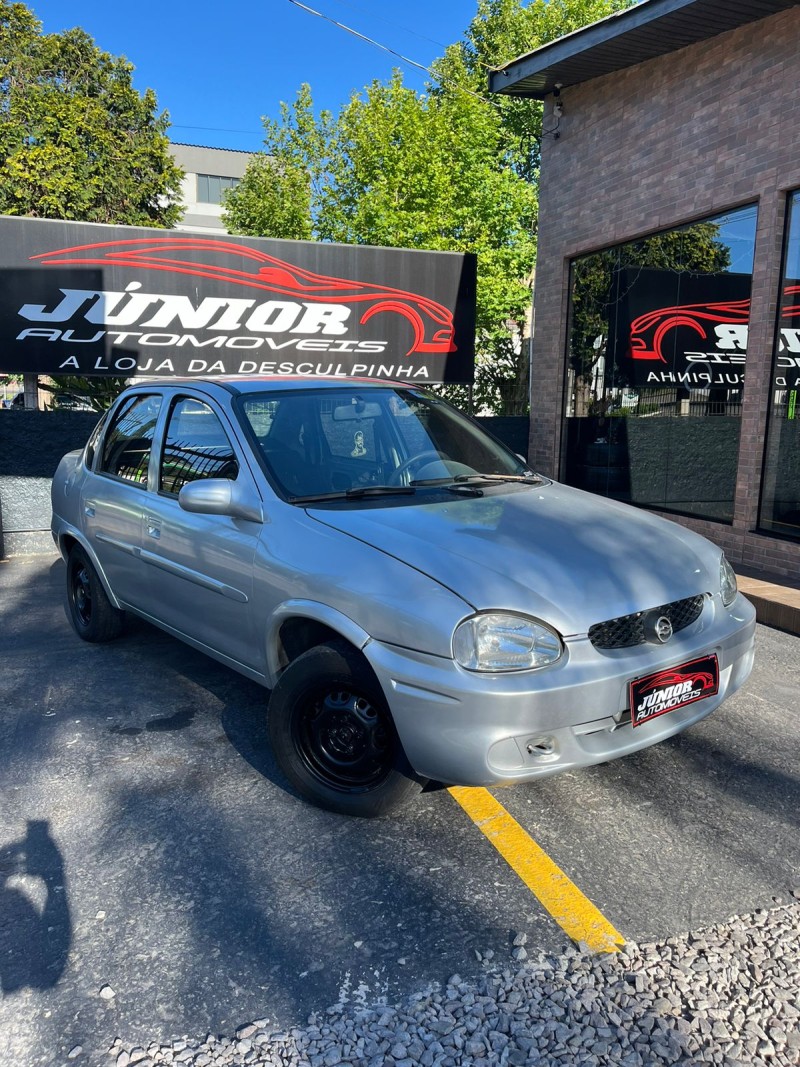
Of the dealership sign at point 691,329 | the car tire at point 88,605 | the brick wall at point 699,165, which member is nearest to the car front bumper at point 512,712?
the car tire at point 88,605

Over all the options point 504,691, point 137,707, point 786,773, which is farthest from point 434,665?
Answer: point 137,707

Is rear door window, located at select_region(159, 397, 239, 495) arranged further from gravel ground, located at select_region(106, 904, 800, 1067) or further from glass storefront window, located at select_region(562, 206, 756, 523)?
glass storefront window, located at select_region(562, 206, 756, 523)

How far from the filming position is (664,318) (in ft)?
29.7

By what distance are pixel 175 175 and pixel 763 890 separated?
1159 inches

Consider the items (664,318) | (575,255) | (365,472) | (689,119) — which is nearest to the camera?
(365,472)

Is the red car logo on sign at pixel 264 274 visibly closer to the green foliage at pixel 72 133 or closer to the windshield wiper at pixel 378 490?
the windshield wiper at pixel 378 490

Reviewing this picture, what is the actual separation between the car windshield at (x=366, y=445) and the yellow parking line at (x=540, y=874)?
1369mm

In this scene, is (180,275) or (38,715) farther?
(180,275)

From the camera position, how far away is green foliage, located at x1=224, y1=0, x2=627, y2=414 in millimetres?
20531

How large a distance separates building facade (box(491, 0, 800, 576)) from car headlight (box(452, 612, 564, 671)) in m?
5.38

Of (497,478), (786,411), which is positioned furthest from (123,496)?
(786,411)

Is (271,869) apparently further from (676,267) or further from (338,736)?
(676,267)

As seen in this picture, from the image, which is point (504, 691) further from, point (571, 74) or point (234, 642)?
point (571, 74)

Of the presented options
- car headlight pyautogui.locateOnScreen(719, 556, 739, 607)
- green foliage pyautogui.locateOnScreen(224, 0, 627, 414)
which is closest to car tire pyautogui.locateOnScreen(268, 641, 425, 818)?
car headlight pyautogui.locateOnScreen(719, 556, 739, 607)
